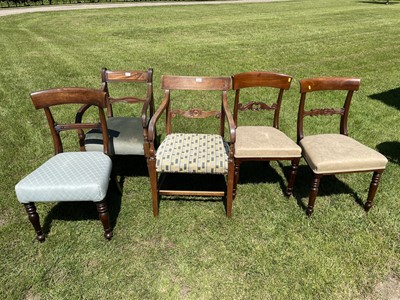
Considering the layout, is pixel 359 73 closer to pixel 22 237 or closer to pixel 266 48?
pixel 266 48

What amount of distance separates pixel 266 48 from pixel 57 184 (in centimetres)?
972

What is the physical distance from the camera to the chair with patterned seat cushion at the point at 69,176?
268cm

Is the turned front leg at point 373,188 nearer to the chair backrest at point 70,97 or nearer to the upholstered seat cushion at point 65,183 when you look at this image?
the upholstered seat cushion at point 65,183

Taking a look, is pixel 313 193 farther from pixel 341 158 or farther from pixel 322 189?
pixel 322 189

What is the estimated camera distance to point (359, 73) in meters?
8.12

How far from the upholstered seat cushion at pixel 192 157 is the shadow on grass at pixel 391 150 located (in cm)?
272

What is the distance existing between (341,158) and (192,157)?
149 cm

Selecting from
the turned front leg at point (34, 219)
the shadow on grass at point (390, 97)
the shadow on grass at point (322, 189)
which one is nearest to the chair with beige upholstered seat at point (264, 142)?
the shadow on grass at point (322, 189)

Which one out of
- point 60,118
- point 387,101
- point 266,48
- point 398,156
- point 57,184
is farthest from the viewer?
point 266,48

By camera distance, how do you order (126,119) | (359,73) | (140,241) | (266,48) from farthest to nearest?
(266,48) → (359,73) → (126,119) → (140,241)

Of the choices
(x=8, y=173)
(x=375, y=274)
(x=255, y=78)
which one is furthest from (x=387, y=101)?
(x=8, y=173)

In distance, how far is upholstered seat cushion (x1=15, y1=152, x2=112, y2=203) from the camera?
266 cm

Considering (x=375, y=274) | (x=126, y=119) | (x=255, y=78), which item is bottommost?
(x=375, y=274)

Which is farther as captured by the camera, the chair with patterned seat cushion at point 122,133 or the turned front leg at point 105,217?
the chair with patterned seat cushion at point 122,133
